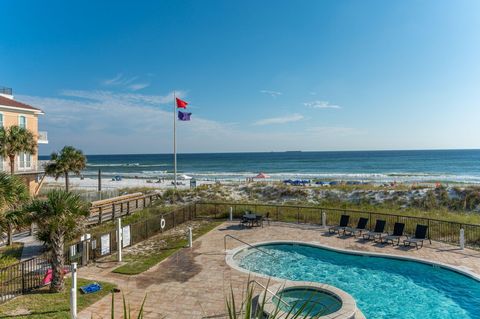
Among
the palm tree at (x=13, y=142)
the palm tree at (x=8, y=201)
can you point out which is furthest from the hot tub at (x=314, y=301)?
the palm tree at (x=13, y=142)

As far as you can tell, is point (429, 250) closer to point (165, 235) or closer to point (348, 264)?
point (348, 264)

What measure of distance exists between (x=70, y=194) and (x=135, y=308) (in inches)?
151

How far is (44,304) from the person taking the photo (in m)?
8.98

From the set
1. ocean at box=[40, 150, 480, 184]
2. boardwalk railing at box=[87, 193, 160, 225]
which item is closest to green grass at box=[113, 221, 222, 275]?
boardwalk railing at box=[87, 193, 160, 225]

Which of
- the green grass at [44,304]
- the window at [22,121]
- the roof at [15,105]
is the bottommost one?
the green grass at [44,304]

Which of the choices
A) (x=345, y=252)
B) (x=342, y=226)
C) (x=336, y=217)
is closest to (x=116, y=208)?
(x=336, y=217)

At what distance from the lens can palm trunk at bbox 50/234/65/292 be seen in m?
9.79

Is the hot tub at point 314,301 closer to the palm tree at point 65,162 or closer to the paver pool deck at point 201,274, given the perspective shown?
the paver pool deck at point 201,274

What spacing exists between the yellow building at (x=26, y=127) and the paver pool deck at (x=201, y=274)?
627 inches

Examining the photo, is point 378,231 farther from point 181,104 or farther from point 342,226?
point 181,104

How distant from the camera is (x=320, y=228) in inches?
724

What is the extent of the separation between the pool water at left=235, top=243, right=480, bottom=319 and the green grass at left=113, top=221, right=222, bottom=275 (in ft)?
10.1

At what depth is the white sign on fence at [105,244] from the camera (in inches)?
520

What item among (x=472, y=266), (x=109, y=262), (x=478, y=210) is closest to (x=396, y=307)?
(x=472, y=266)
